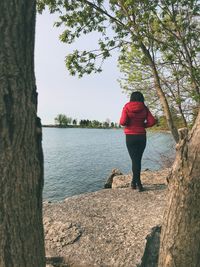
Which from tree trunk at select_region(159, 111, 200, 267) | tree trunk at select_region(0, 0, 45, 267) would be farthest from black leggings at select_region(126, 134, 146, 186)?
tree trunk at select_region(0, 0, 45, 267)

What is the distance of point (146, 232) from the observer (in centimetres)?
647

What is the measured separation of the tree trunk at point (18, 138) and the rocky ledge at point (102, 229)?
2.96 m

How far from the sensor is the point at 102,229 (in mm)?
6594

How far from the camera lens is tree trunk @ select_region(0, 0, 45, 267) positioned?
2.76m

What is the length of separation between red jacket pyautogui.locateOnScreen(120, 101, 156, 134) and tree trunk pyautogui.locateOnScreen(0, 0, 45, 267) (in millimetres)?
5576

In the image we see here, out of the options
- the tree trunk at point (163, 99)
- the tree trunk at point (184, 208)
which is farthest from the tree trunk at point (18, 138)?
the tree trunk at point (163, 99)

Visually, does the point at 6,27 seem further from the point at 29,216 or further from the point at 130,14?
the point at 130,14

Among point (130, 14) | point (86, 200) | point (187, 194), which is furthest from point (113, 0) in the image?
point (187, 194)

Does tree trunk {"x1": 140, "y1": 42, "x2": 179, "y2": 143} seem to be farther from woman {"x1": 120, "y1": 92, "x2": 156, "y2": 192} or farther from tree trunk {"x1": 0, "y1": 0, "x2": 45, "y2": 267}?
tree trunk {"x1": 0, "y1": 0, "x2": 45, "y2": 267}

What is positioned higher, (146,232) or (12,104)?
(12,104)

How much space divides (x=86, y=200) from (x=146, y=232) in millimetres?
2391

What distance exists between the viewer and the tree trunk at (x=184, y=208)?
3527mm

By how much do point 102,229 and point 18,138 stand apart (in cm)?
415

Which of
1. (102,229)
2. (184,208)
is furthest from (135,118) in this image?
(184,208)
